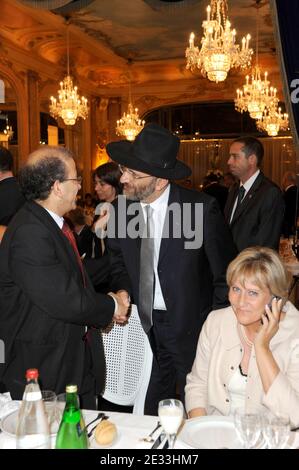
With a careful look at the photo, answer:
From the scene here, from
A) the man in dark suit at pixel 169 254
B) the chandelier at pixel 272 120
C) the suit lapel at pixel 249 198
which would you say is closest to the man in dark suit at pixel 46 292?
the man in dark suit at pixel 169 254

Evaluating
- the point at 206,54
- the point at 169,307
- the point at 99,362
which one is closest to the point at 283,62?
the point at 169,307

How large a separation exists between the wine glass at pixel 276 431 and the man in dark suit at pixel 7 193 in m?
2.53

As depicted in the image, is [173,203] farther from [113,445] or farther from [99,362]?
[113,445]

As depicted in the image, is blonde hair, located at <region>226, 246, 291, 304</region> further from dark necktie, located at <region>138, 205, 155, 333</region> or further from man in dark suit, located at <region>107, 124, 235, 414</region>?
dark necktie, located at <region>138, 205, 155, 333</region>

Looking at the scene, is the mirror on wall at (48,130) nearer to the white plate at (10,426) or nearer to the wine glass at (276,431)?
the white plate at (10,426)

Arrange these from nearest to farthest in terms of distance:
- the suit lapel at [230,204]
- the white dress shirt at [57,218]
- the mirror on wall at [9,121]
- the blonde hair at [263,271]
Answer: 1. the blonde hair at [263,271]
2. the white dress shirt at [57,218]
3. the suit lapel at [230,204]
4. the mirror on wall at [9,121]

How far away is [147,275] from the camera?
256 centimetres

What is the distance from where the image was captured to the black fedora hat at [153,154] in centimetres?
250

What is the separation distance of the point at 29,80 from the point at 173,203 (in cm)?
966

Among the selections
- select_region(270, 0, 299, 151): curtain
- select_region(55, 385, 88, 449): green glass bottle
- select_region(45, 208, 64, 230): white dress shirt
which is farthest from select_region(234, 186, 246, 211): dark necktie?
select_region(55, 385, 88, 449): green glass bottle

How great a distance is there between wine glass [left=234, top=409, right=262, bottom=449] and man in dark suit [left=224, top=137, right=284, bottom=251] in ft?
9.41

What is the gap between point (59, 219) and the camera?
2188 millimetres

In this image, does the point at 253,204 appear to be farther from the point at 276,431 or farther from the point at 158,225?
the point at 276,431

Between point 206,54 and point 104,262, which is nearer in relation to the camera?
point 104,262
